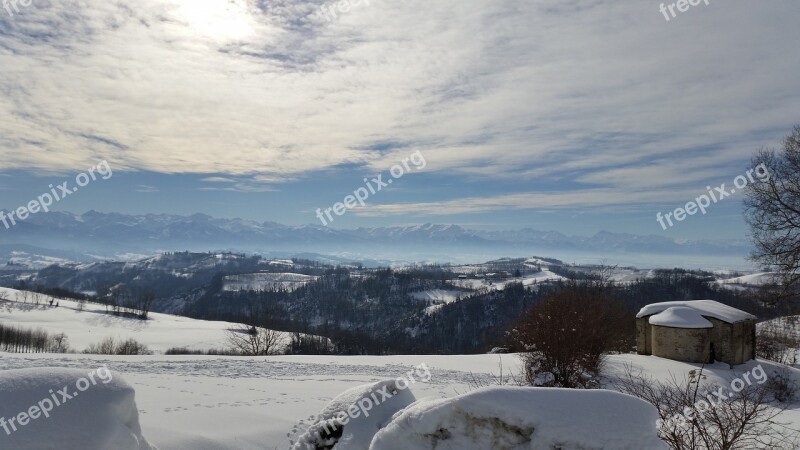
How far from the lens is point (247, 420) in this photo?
42.9 feet

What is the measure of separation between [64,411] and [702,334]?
3159cm

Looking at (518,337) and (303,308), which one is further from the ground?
(518,337)

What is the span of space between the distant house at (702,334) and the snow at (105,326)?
74.1 m

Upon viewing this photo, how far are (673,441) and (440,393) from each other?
1183cm

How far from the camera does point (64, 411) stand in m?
6.04

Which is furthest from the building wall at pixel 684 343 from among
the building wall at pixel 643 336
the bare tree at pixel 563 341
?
the bare tree at pixel 563 341

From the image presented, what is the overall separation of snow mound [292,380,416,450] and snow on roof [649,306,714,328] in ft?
85.9

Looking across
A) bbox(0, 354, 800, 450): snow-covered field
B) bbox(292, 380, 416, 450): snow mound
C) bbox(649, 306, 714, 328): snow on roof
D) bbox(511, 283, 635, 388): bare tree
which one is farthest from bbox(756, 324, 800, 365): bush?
bbox(292, 380, 416, 450): snow mound

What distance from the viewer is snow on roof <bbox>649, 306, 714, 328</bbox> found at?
28141 millimetres

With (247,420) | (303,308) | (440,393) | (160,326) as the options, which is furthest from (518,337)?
(303,308)

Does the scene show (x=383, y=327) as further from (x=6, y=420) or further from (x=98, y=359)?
(x=6, y=420)

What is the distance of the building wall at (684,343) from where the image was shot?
92.0ft

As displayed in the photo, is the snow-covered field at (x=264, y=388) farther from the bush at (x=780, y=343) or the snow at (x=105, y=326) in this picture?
the snow at (x=105, y=326)

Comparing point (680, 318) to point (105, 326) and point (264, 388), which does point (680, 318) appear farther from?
point (105, 326)
